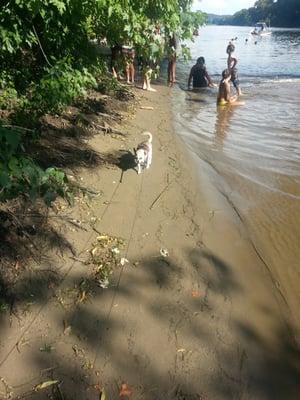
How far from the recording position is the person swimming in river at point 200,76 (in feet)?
48.6

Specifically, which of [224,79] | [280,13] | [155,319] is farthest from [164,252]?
[280,13]

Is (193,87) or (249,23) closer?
(193,87)

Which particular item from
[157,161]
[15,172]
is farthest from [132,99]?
[15,172]

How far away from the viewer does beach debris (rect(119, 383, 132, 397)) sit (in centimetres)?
302

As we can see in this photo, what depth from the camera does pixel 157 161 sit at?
698 cm

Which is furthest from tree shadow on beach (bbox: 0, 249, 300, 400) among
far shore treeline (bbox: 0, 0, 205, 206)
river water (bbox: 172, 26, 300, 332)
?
far shore treeline (bbox: 0, 0, 205, 206)

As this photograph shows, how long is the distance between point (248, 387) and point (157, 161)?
435cm

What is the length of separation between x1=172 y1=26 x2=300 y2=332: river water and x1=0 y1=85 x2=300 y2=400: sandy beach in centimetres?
25

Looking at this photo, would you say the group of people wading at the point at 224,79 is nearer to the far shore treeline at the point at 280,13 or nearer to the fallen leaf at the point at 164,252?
the fallen leaf at the point at 164,252

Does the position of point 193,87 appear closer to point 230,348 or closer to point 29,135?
point 29,135

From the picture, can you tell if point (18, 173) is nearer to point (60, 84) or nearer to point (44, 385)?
point (44, 385)

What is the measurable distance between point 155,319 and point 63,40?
3.49 m

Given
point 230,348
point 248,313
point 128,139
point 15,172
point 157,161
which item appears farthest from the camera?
point 128,139

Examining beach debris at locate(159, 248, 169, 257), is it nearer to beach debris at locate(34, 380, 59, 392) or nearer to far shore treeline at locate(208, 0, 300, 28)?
beach debris at locate(34, 380, 59, 392)
